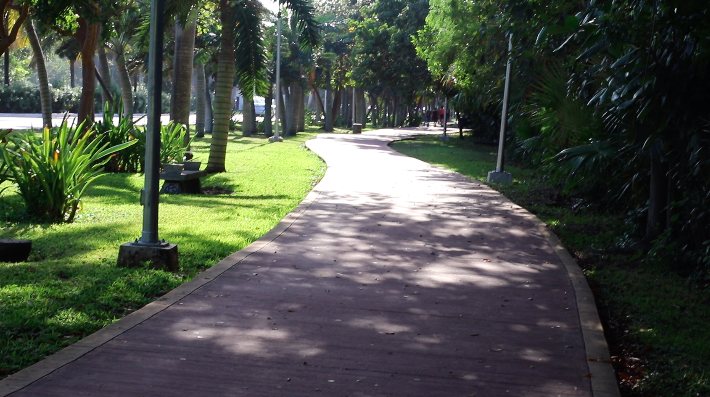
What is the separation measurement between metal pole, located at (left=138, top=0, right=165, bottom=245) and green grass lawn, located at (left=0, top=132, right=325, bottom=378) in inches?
18.7

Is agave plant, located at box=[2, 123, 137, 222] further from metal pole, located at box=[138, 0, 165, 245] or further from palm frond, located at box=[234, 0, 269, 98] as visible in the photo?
palm frond, located at box=[234, 0, 269, 98]

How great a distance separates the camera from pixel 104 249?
331 inches

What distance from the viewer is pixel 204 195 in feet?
46.4

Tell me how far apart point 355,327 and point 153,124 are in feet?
9.65

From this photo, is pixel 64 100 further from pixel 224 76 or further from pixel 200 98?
pixel 224 76

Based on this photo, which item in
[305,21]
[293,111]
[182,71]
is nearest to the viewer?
[305,21]

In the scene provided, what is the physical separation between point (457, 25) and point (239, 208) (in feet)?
33.2

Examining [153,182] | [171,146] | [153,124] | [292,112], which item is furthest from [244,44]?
[292,112]

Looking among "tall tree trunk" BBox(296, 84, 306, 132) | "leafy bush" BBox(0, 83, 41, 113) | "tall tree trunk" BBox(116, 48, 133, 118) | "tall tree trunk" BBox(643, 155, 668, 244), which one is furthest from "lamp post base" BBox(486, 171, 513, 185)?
"leafy bush" BBox(0, 83, 41, 113)

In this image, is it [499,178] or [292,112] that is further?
[292,112]

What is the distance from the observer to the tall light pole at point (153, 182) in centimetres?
729

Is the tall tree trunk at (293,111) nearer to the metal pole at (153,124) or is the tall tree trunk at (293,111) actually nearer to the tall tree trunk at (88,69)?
the tall tree trunk at (88,69)

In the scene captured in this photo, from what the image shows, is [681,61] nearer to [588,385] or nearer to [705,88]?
[705,88]

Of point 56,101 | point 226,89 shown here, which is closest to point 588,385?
point 226,89
